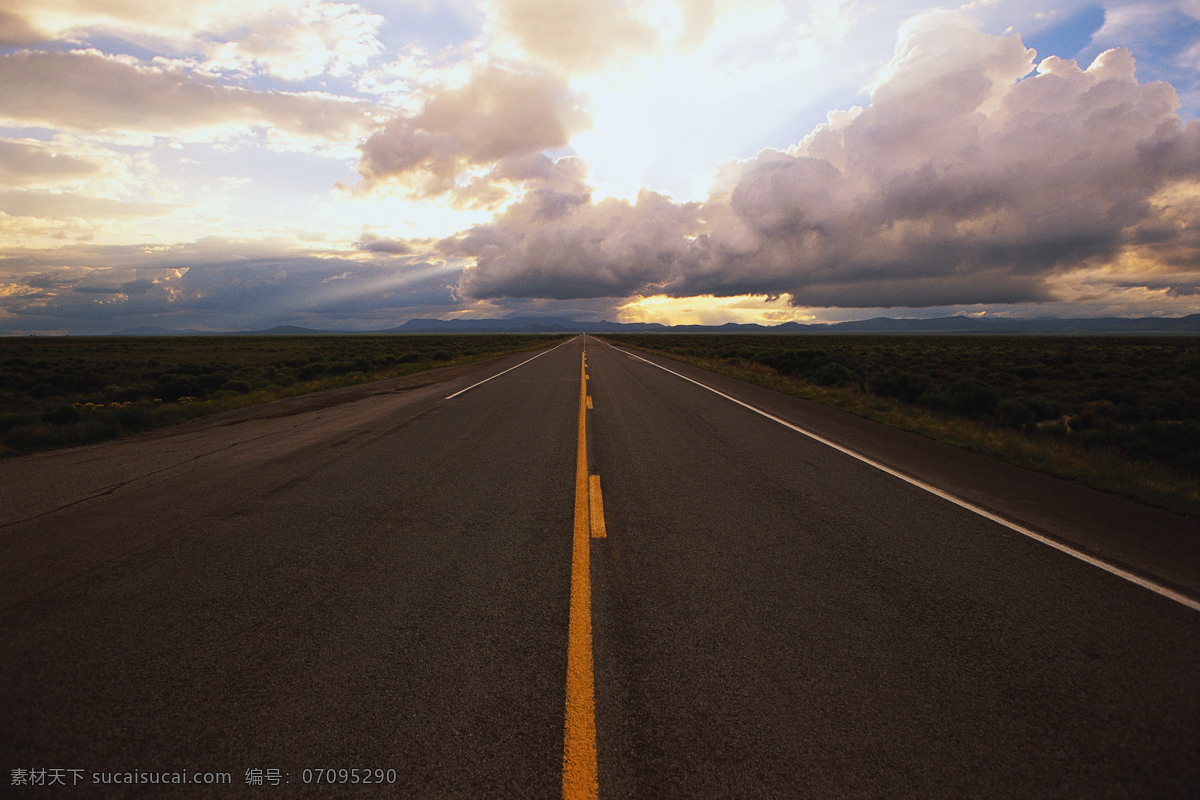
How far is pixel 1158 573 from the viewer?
409 centimetres

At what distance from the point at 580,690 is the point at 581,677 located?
0.35 feet

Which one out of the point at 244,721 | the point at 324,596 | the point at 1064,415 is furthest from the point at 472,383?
the point at 1064,415

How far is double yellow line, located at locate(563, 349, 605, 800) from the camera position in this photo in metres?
2.10

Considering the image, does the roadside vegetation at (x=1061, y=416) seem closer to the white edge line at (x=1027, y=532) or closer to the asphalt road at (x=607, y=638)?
the asphalt road at (x=607, y=638)

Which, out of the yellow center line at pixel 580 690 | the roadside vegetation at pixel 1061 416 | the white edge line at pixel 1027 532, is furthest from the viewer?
the roadside vegetation at pixel 1061 416

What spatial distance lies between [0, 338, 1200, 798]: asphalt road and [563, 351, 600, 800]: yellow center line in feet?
0.14

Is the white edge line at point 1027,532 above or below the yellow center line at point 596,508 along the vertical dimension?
below

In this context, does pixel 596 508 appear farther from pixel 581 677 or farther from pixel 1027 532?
pixel 1027 532

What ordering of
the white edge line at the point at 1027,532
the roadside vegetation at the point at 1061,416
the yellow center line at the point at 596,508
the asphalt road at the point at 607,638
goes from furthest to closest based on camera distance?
the roadside vegetation at the point at 1061,416 < the yellow center line at the point at 596,508 < the white edge line at the point at 1027,532 < the asphalt road at the point at 607,638

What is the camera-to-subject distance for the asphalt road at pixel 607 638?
222 cm

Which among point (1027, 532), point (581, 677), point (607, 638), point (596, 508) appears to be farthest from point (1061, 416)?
point (581, 677)

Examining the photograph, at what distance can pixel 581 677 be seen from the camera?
107 inches

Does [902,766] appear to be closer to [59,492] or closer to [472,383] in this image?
[59,492]

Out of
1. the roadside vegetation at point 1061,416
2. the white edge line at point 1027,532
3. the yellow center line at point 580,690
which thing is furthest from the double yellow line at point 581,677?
the roadside vegetation at point 1061,416
